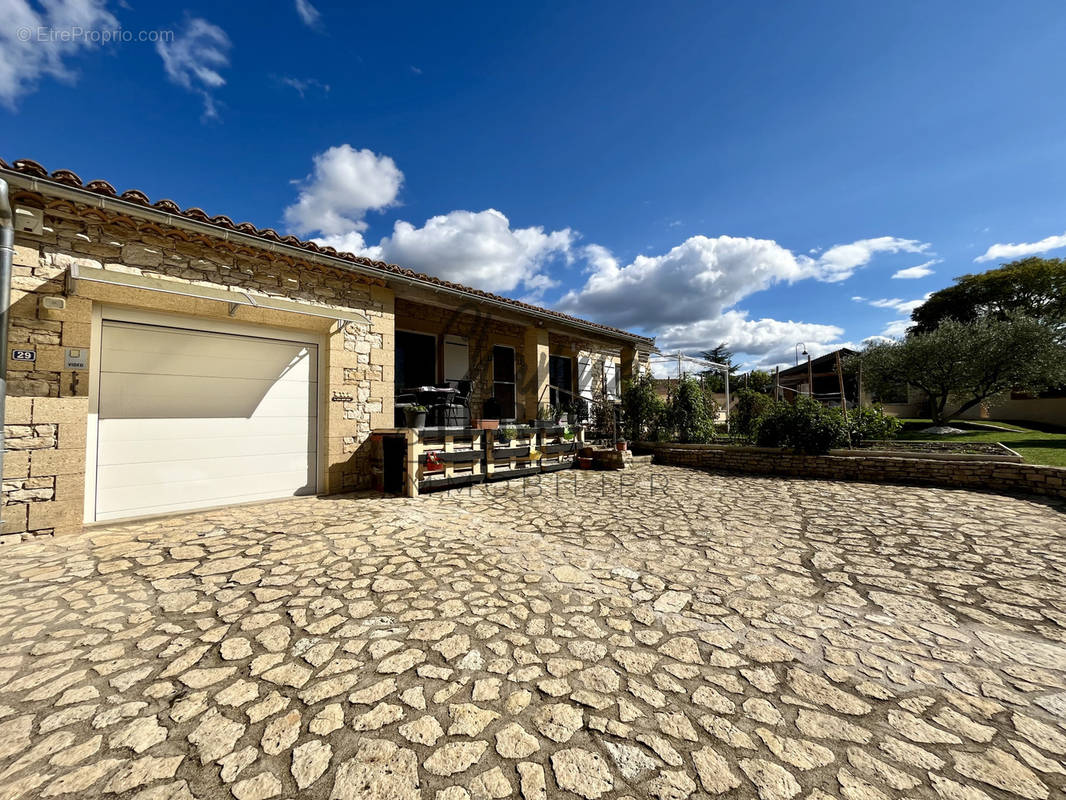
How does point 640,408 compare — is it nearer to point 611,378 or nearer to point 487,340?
point 611,378

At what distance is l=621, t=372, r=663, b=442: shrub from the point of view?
1055cm

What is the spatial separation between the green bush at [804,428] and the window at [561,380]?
4.93 metres

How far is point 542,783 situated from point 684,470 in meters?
8.22

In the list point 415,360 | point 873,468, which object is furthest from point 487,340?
point 873,468

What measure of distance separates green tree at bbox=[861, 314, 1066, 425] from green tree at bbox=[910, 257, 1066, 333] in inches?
374

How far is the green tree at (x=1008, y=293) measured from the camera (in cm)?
2280

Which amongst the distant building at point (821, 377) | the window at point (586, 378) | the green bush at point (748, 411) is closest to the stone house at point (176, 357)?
the window at point (586, 378)

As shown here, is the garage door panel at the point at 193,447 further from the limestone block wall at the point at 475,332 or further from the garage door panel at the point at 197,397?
the limestone block wall at the point at 475,332

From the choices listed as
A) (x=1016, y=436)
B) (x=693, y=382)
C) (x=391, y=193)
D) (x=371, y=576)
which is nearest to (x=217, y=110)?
Answer: (x=391, y=193)

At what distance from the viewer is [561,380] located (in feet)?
38.8

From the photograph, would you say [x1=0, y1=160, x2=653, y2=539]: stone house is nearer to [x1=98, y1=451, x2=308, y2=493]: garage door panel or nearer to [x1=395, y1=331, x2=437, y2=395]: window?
[x1=98, y1=451, x2=308, y2=493]: garage door panel

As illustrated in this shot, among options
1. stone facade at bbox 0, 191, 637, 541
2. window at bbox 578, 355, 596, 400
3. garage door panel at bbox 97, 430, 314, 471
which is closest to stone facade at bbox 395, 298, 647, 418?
window at bbox 578, 355, 596, 400

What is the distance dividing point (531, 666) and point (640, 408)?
29.4ft

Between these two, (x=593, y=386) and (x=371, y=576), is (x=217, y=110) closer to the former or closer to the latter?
(x=371, y=576)
